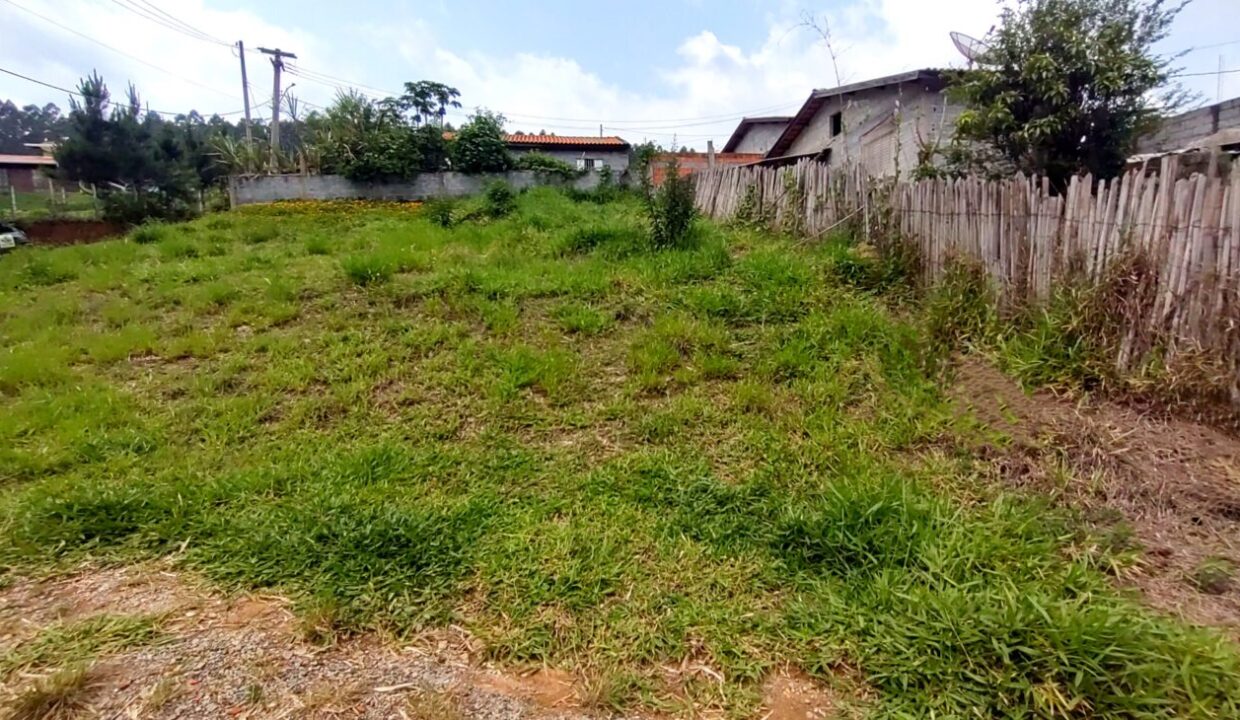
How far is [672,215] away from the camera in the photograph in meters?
6.02

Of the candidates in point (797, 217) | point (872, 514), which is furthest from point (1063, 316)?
point (797, 217)

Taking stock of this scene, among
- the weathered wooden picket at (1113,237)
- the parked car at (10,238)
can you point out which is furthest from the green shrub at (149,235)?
the weathered wooden picket at (1113,237)

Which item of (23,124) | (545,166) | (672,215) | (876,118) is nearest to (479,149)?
(545,166)

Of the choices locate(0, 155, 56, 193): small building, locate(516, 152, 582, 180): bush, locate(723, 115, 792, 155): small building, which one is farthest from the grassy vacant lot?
locate(0, 155, 56, 193): small building

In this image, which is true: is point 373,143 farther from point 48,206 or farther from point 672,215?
point 48,206

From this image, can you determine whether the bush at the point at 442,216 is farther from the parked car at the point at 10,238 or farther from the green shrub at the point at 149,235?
the parked car at the point at 10,238

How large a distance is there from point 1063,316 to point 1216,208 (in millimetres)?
785

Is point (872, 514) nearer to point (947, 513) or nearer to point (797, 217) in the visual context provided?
point (947, 513)

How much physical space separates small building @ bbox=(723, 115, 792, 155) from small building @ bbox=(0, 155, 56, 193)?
2544cm

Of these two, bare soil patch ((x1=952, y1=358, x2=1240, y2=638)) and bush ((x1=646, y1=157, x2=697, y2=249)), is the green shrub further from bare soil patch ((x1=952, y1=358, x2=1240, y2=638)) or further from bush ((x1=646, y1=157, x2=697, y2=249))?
bare soil patch ((x1=952, y1=358, x2=1240, y2=638))

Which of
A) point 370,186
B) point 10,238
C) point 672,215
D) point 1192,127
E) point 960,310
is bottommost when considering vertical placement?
point 960,310

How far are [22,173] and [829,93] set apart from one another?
4029 cm

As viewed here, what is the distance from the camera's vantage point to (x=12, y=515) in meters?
2.50

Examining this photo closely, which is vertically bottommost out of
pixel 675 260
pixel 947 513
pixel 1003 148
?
pixel 947 513
